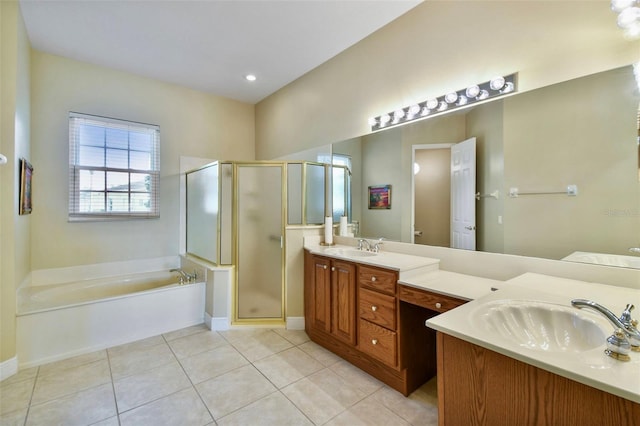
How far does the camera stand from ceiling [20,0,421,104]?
7.45 feet

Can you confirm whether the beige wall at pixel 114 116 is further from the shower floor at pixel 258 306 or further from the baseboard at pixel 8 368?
the shower floor at pixel 258 306

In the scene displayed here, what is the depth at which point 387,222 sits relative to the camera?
2.55 meters

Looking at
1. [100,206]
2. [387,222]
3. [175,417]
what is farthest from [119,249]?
[387,222]

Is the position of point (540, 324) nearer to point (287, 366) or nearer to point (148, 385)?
point (287, 366)

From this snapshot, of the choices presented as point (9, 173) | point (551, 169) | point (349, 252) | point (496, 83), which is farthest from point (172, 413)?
point (496, 83)

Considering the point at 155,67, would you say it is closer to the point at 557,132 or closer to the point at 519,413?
the point at 557,132

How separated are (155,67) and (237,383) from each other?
3466 mm

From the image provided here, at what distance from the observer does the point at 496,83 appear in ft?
5.93

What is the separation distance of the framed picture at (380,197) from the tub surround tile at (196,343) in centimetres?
194

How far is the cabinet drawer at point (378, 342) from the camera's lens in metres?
1.88

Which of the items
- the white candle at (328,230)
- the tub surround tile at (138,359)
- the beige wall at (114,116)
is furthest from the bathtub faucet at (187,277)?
the white candle at (328,230)

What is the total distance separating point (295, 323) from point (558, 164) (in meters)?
2.54

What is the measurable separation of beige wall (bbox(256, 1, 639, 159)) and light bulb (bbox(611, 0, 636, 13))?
0.08 metres

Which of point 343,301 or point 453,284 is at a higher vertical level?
point 453,284
